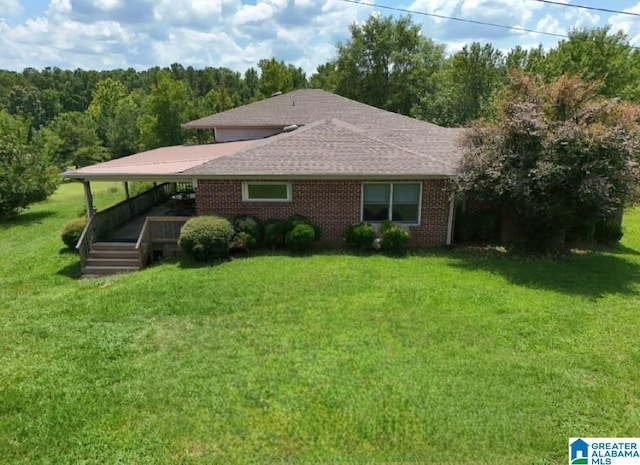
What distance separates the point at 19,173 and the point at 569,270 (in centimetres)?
2515

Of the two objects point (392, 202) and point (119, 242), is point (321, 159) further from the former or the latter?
point (119, 242)

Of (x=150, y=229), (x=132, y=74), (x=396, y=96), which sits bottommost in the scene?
(x=150, y=229)

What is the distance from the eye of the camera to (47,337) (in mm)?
8055

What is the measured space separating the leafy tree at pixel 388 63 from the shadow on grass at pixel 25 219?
100 feet

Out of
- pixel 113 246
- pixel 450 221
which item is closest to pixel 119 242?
pixel 113 246

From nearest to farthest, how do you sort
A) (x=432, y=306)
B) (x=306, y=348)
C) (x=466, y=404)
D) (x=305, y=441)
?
(x=305, y=441) < (x=466, y=404) < (x=306, y=348) < (x=432, y=306)

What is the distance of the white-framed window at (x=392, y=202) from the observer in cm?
1350

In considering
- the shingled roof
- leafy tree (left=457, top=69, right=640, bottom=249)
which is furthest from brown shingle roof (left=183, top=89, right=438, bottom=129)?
leafy tree (left=457, top=69, right=640, bottom=249)

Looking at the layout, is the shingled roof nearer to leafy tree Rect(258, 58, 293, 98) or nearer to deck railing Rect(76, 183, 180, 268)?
deck railing Rect(76, 183, 180, 268)

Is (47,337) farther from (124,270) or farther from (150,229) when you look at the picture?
(150,229)

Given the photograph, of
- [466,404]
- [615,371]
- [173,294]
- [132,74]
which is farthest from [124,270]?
[132,74]

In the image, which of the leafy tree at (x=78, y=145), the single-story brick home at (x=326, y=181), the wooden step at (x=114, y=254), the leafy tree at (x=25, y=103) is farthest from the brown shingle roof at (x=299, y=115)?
the leafy tree at (x=25, y=103)

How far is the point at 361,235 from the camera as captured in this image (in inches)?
507

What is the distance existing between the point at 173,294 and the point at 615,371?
28.9 feet
